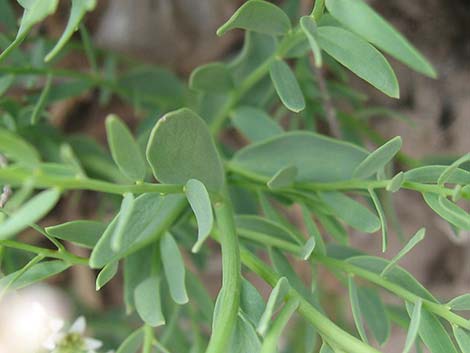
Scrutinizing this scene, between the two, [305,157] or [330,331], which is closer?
[330,331]

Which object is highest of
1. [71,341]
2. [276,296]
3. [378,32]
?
[378,32]

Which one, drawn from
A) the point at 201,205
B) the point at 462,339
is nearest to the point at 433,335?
the point at 462,339

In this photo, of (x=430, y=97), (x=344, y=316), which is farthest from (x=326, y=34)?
(x=344, y=316)

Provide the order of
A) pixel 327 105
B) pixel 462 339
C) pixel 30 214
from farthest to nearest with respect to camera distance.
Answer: pixel 327 105 → pixel 462 339 → pixel 30 214

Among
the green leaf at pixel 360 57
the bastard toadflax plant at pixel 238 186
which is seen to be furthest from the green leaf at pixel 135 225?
the green leaf at pixel 360 57

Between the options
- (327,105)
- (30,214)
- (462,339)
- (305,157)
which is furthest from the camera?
(327,105)

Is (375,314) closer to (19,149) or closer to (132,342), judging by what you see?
(132,342)

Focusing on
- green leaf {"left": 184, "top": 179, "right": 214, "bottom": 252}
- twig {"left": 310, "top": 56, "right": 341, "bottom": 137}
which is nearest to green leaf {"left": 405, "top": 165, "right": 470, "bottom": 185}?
green leaf {"left": 184, "top": 179, "right": 214, "bottom": 252}

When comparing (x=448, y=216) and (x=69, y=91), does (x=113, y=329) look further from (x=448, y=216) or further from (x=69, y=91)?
(x=448, y=216)

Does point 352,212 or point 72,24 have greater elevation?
point 72,24
